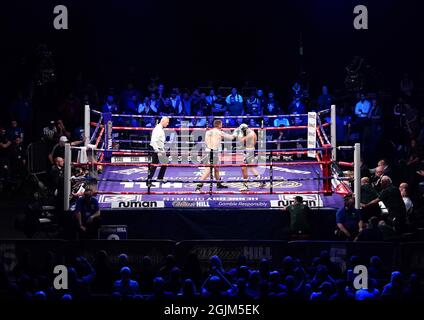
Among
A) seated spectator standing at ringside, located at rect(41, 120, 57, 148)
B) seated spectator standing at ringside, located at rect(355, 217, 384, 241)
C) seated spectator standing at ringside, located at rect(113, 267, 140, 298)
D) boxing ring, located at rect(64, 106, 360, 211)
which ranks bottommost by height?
seated spectator standing at ringside, located at rect(113, 267, 140, 298)

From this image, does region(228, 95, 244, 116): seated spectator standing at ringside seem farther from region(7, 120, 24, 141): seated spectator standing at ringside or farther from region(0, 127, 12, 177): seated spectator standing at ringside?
region(0, 127, 12, 177): seated spectator standing at ringside

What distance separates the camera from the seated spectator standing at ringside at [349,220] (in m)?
12.7

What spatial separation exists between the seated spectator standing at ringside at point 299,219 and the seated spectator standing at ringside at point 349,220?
47 cm

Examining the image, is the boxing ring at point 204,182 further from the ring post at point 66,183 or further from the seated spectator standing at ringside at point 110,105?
the seated spectator standing at ringside at point 110,105

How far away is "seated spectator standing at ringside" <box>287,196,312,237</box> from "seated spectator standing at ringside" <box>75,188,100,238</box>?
A: 9.48 ft

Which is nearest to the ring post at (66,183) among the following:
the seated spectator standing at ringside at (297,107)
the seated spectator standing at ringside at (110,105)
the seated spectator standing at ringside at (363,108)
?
the seated spectator standing at ringside at (110,105)

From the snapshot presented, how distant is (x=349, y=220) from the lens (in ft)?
41.8

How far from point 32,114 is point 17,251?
8.20m

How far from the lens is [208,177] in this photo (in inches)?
594

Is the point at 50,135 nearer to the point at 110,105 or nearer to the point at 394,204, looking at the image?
the point at 110,105

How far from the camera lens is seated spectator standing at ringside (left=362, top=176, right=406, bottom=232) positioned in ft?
43.3

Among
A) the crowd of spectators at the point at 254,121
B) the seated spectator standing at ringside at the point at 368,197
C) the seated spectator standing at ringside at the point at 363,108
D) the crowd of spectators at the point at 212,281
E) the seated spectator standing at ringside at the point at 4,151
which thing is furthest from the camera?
the seated spectator standing at ringside at the point at 363,108

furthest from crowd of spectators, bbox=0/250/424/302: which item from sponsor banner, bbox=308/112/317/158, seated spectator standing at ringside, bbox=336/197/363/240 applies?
sponsor banner, bbox=308/112/317/158
